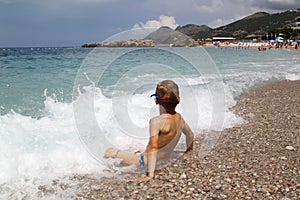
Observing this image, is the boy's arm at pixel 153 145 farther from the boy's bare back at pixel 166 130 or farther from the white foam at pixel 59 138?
the white foam at pixel 59 138

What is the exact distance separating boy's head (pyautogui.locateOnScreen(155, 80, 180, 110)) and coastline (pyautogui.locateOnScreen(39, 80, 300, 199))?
2.90 feet

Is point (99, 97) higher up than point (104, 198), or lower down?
higher up

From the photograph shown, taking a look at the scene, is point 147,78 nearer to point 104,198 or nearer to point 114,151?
point 114,151

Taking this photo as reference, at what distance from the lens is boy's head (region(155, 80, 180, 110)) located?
12.1 ft

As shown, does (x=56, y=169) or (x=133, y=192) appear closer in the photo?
(x=133, y=192)

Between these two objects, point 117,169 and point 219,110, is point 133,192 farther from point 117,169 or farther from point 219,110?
point 219,110

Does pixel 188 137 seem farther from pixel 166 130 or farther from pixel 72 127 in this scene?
pixel 72 127

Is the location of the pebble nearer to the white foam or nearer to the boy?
the white foam

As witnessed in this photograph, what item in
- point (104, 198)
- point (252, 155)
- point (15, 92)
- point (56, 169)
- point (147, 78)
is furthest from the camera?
point (147, 78)

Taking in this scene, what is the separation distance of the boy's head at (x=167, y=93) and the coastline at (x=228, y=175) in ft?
2.90

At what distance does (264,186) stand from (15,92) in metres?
8.62

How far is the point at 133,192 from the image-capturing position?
125 inches

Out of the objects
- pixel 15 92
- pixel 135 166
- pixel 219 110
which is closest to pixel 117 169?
pixel 135 166

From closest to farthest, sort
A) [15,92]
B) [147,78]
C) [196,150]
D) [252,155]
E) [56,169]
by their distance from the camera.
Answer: [56,169], [252,155], [196,150], [15,92], [147,78]
